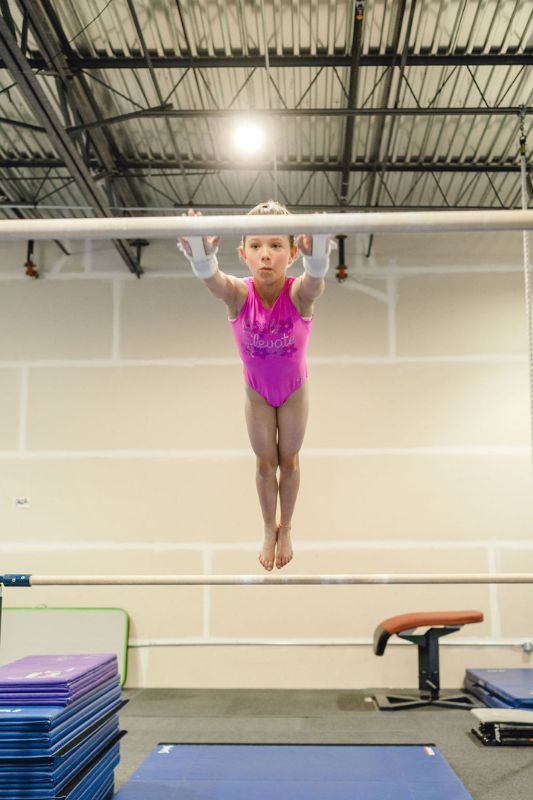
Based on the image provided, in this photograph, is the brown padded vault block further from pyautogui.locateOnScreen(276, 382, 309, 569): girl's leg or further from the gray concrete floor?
pyautogui.locateOnScreen(276, 382, 309, 569): girl's leg

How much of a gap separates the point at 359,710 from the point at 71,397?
4.27 metres

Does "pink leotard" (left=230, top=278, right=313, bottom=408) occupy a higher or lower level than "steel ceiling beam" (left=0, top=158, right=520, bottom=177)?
lower

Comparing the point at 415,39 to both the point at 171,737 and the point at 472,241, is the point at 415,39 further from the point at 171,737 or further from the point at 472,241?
the point at 171,737

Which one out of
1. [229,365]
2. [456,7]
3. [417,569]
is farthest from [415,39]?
[417,569]

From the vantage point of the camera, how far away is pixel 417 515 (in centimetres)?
677

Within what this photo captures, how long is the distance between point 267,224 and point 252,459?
4.78 meters

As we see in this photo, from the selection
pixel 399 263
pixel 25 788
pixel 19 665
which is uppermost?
pixel 399 263

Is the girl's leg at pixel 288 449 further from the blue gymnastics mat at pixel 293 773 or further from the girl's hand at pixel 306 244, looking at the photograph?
the blue gymnastics mat at pixel 293 773

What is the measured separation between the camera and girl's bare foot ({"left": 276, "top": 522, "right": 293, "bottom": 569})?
147 inches

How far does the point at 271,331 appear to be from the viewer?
3.12 meters

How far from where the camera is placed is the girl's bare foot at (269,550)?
146 inches

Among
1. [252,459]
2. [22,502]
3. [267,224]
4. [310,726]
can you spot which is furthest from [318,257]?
[22,502]

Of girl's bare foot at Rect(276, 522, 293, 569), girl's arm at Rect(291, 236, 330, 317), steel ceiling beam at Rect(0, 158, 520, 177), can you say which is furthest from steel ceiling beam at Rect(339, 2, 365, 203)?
girl's bare foot at Rect(276, 522, 293, 569)

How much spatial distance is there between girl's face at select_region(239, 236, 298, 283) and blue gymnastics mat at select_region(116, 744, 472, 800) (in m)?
2.80
